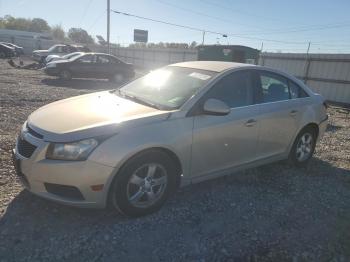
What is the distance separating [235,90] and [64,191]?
2389mm

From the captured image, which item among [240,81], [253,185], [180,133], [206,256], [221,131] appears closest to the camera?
[206,256]

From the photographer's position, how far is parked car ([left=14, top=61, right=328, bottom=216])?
3.17m

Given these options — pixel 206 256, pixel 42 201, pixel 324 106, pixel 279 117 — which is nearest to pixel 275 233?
pixel 206 256

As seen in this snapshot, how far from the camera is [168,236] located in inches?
132

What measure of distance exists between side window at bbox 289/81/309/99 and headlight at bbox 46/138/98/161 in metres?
3.27

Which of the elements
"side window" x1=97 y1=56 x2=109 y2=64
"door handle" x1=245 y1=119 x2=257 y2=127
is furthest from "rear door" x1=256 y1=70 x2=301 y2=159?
"side window" x1=97 y1=56 x2=109 y2=64

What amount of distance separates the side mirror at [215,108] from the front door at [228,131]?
117 millimetres

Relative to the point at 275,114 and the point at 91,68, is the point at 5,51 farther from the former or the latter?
the point at 275,114

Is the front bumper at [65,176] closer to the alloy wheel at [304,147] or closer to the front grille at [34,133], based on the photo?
the front grille at [34,133]

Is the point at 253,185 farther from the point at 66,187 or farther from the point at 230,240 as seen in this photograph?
the point at 66,187

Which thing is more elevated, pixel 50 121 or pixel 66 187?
pixel 50 121

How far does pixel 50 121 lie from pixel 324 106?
174 inches

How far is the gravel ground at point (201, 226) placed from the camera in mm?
3078

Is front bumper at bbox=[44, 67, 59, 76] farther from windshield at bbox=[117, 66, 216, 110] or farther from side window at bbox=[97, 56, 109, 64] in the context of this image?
windshield at bbox=[117, 66, 216, 110]
